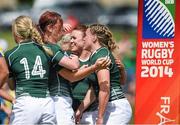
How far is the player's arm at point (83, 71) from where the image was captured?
1009 centimetres

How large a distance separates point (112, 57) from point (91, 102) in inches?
27.3

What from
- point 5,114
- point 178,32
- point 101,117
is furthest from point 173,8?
point 5,114

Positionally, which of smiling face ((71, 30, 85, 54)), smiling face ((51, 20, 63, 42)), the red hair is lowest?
smiling face ((71, 30, 85, 54))

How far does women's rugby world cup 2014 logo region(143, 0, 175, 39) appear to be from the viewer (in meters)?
11.2

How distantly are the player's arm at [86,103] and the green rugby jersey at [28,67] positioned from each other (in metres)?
1.02

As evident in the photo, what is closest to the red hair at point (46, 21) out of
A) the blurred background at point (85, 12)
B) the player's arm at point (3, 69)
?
the player's arm at point (3, 69)

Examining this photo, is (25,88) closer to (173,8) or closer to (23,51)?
(23,51)

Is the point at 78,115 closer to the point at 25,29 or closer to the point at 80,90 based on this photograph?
the point at 80,90

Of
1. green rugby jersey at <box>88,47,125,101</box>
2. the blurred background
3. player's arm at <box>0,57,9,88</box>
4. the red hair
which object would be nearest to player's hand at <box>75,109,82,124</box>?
green rugby jersey at <box>88,47,125,101</box>

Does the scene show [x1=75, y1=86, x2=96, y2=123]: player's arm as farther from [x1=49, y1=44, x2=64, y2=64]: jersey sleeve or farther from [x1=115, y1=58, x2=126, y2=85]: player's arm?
[x1=49, y1=44, x2=64, y2=64]: jersey sleeve

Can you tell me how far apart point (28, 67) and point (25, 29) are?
1.43 ft

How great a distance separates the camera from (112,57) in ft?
35.7

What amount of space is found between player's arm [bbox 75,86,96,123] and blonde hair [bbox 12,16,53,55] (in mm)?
1205

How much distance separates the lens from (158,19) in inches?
443
